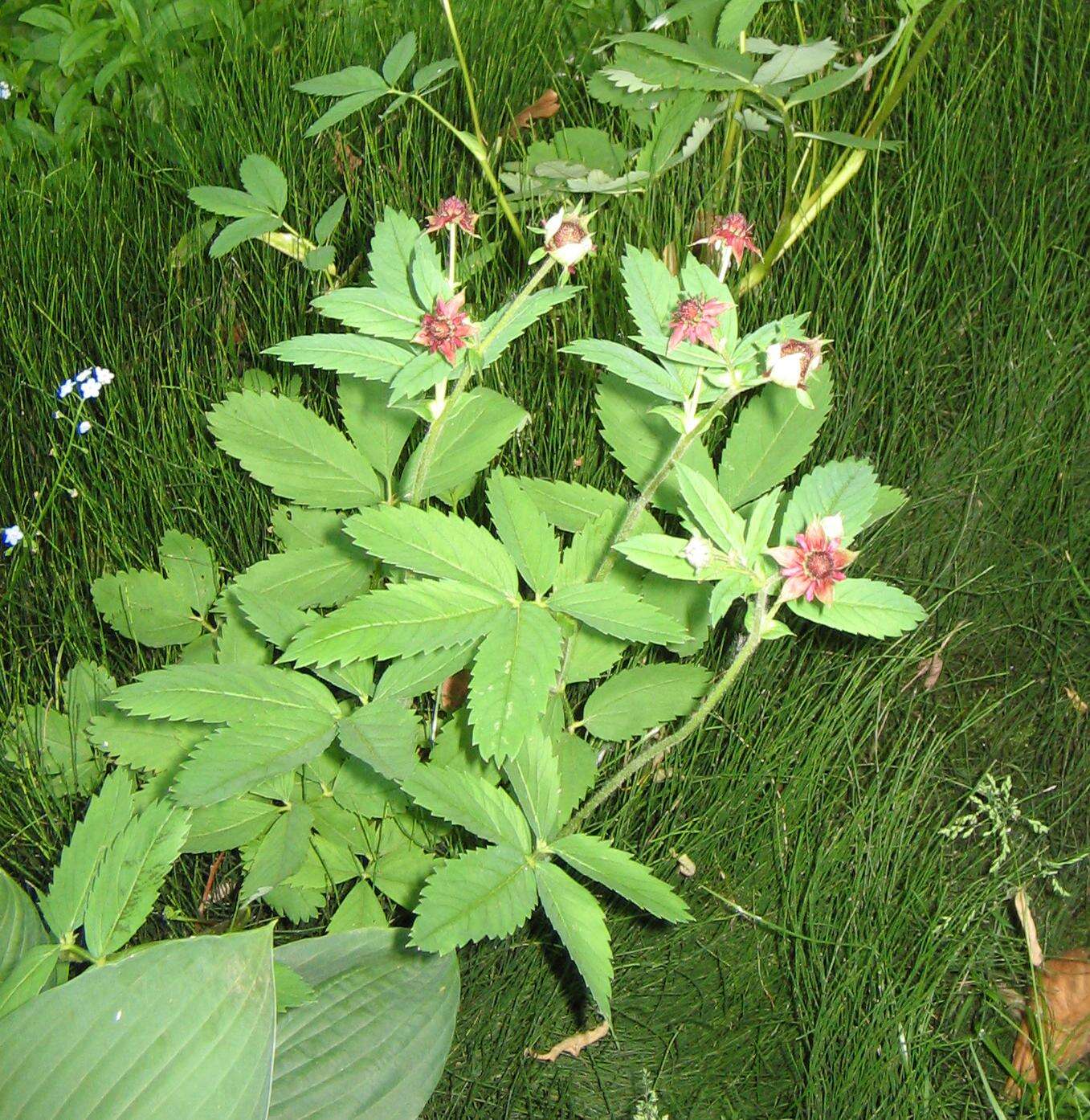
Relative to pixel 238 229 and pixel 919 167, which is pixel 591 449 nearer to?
pixel 238 229

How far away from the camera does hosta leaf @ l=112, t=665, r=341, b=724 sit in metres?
0.94

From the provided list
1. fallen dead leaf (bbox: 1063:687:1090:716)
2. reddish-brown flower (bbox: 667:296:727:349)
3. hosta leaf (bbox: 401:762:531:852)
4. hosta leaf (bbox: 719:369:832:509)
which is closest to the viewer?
reddish-brown flower (bbox: 667:296:727:349)

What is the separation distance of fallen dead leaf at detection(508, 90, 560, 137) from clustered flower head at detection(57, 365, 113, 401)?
0.68 meters

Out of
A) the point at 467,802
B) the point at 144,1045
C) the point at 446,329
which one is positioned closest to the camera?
the point at 144,1045

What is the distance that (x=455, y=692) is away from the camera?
128cm

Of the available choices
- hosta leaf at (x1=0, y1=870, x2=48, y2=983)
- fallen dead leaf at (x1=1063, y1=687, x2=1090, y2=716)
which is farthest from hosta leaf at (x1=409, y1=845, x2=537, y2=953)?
fallen dead leaf at (x1=1063, y1=687, x2=1090, y2=716)

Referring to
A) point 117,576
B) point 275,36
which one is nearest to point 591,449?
point 117,576

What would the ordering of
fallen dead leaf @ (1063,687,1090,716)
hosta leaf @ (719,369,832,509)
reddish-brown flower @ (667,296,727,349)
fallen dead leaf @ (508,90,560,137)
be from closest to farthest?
1. reddish-brown flower @ (667,296,727,349)
2. hosta leaf @ (719,369,832,509)
3. fallen dead leaf @ (1063,687,1090,716)
4. fallen dead leaf @ (508,90,560,137)

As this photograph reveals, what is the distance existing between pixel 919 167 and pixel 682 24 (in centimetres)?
44

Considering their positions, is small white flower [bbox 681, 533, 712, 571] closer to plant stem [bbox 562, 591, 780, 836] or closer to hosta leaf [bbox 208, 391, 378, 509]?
plant stem [bbox 562, 591, 780, 836]

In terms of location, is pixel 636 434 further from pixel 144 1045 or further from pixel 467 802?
pixel 144 1045

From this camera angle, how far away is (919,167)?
1549 millimetres

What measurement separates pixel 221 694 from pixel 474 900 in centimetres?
27

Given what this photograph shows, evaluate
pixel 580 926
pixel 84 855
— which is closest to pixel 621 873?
pixel 580 926
